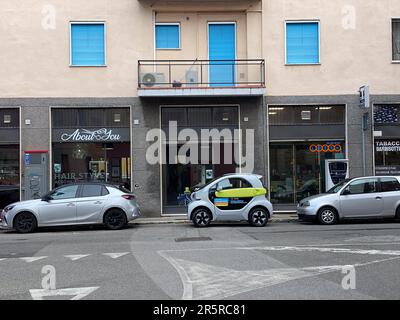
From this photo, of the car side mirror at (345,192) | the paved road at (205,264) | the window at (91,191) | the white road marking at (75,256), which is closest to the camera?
the paved road at (205,264)

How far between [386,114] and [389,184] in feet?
16.4

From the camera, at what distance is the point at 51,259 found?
9.74 meters

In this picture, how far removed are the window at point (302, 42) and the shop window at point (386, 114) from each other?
124 inches

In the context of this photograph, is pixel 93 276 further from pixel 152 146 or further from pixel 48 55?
pixel 48 55

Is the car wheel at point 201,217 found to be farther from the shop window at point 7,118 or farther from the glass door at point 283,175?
the shop window at point 7,118

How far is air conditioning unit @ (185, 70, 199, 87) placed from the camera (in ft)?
63.7

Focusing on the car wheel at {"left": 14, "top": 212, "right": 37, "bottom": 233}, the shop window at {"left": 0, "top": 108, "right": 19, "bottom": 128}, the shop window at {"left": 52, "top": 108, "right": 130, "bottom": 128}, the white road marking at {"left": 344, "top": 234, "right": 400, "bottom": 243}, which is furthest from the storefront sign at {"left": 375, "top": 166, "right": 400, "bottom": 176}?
the shop window at {"left": 0, "top": 108, "right": 19, "bottom": 128}

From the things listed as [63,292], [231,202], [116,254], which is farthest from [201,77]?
[63,292]

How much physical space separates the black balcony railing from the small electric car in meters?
5.51

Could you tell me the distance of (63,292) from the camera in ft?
22.6

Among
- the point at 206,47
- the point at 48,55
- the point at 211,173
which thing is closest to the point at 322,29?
the point at 206,47

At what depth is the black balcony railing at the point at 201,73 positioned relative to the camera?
1933 cm

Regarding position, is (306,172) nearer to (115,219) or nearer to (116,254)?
(115,219)

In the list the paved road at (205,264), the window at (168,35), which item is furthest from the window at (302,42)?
the paved road at (205,264)
